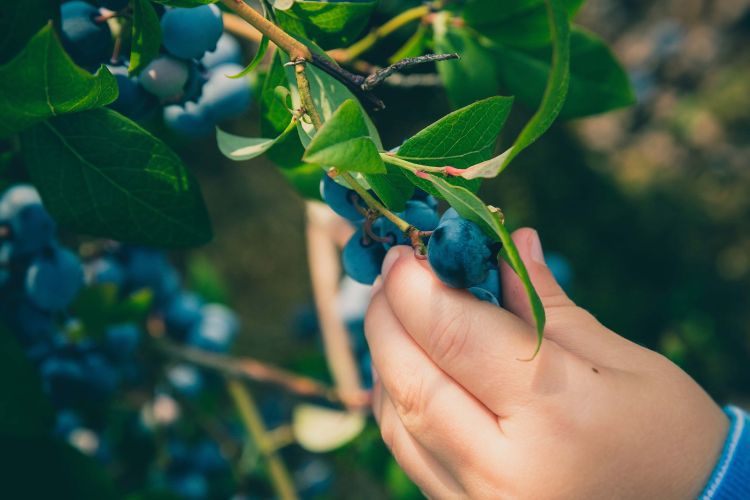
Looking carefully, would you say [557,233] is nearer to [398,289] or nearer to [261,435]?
[261,435]

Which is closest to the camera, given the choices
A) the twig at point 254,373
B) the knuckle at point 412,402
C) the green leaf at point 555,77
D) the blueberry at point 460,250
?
the green leaf at point 555,77

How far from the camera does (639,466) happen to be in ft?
1.73

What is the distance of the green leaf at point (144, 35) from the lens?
0.51 m

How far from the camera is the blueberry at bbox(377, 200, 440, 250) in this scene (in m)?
0.56

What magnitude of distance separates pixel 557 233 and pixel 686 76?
87 centimetres

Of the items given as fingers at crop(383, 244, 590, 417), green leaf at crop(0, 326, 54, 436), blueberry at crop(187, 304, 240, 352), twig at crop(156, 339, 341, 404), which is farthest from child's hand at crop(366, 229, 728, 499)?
blueberry at crop(187, 304, 240, 352)

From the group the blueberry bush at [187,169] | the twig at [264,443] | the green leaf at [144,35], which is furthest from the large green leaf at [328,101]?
the twig at [264,443]

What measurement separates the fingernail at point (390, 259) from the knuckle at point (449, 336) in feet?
0.19

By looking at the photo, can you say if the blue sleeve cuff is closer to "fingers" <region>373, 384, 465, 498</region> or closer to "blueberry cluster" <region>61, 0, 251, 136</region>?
"fingers" <region>373, 384, 465, 498</region>

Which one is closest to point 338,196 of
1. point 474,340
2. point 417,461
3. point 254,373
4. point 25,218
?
point 474,340

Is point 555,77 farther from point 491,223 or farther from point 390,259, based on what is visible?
point 390,259

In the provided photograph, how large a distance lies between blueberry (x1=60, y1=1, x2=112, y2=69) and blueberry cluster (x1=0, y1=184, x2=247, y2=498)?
8.4 inches

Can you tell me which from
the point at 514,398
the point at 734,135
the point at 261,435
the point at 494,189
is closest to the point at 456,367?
the point at 514,398

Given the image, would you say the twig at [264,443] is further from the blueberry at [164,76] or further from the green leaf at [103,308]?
the blueberry at [164,76]
